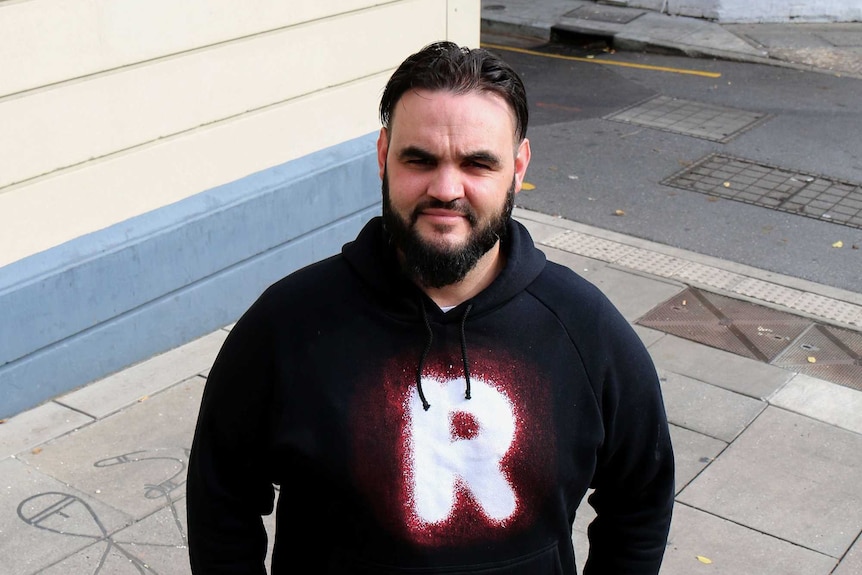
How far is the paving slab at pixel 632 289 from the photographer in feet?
22.1

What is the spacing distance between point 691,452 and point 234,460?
3.40 m

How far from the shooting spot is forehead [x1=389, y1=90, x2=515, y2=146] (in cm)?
204

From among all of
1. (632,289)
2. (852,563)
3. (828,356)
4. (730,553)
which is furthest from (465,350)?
(632,289)

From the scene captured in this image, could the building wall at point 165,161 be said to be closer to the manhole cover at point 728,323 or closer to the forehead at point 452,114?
the manhole cover at point 728,323

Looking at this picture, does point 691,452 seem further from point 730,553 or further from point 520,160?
point 520,160

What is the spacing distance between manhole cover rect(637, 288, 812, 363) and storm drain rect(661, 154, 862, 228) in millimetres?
1899

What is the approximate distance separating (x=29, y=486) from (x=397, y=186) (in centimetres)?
331

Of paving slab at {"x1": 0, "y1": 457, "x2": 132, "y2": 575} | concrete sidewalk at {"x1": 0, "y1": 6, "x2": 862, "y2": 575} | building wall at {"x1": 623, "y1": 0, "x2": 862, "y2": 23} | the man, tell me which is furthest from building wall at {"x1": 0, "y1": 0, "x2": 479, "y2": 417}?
building wall at {"x1": 623, "y1": 0, "x2": 862, "y2": 23}

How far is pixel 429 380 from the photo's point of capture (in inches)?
83.8

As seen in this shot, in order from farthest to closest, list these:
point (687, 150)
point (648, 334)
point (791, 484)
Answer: point (687, 150), point (648, 334), point (791, 484)

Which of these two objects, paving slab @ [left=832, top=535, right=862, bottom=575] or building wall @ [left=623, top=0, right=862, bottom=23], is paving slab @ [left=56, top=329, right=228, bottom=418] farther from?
building wall @ [left=623, top=0, right=862, bottom=23]

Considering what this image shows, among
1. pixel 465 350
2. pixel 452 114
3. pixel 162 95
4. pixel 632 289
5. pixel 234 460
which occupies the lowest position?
pixel 632 289

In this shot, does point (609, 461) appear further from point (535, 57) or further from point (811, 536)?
point (535, 57)

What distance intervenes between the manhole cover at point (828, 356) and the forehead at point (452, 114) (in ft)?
14.4
